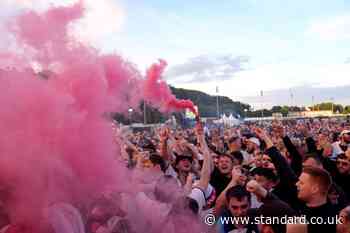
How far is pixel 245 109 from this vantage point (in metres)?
112

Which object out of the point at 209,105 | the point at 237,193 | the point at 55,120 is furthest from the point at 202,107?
the point at 55,120

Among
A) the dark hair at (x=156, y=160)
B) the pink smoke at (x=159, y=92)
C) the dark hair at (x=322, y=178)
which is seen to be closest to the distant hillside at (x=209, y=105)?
the dark hair at (x=156, y=160)

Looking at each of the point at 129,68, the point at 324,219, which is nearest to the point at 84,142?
the point at 129,68

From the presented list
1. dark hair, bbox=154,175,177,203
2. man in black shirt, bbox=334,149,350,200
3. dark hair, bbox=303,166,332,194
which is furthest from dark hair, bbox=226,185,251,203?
man in black shirt, bbox=334,149,350,200

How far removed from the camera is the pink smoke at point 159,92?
4.27 metres

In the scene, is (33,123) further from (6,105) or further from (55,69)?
(55,69)

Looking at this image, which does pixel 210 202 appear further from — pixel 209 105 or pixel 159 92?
pixel 209 105

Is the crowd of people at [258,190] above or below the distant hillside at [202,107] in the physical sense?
below

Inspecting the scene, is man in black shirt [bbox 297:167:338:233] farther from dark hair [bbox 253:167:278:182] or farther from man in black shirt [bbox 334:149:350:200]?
man in black shirt [bbox 334:149:350:200]

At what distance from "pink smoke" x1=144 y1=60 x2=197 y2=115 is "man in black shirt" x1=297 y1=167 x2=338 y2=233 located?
1636mm

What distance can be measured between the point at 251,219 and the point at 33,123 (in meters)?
2.22

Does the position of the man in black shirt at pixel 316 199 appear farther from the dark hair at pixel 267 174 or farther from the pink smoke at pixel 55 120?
the pink smoke at pixel 55 120

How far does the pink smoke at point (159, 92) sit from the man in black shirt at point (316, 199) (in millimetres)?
1636

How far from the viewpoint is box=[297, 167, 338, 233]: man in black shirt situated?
3.78 meters
